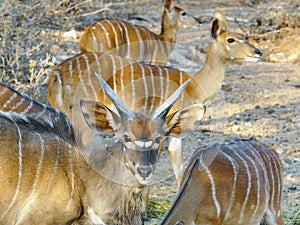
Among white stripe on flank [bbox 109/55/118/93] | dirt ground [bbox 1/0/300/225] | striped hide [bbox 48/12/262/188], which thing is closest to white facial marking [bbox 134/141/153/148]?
dirt ground [bbox 1/0/300/225]

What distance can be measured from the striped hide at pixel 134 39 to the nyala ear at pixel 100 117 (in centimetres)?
332

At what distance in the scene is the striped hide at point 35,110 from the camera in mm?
3268

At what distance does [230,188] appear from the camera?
3.26m

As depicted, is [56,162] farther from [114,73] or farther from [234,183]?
[114,73]

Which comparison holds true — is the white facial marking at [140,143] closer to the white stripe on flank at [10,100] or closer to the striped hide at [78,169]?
the striped hide at [78,169]

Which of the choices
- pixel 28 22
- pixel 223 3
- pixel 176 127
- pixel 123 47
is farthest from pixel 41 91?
pixel 223 3

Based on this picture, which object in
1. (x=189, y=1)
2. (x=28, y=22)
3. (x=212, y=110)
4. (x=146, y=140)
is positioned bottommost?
(x=189, y=1)

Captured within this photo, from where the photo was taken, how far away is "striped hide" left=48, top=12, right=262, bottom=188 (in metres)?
4.82

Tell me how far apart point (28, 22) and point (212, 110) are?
177 centimetres

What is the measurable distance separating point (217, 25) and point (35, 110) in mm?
2362

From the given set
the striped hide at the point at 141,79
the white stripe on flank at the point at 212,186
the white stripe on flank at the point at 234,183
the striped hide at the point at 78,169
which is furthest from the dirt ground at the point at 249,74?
the striped hide at the point at 78,169

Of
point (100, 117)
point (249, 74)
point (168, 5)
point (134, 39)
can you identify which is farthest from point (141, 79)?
point (249, 74)

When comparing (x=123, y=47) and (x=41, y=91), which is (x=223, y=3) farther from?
(x=41, y=91)

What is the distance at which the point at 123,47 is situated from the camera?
6.67 m
